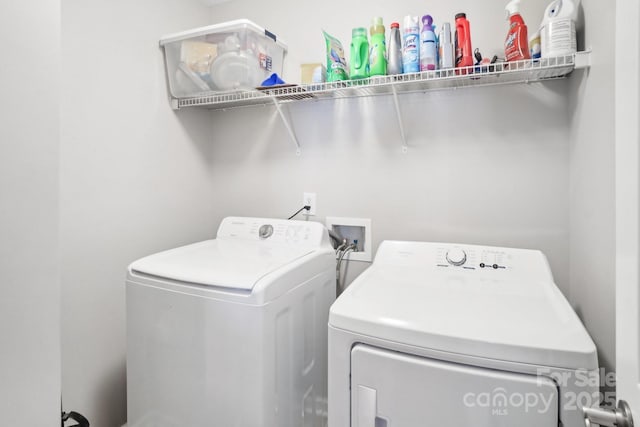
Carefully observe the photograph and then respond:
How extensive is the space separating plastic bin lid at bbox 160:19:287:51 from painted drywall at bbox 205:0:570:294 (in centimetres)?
30

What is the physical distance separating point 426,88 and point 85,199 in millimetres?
1645

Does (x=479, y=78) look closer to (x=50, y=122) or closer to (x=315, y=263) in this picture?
(x=315, y=263)

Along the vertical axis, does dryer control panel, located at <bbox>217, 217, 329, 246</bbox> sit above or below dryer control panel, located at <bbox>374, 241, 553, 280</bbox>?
above

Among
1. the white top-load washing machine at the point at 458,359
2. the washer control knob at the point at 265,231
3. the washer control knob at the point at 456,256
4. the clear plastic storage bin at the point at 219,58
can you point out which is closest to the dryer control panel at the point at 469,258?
the washer control knob at the point at 456,256

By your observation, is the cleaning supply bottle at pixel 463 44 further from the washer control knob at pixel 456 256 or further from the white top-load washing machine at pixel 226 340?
the white top-load washing machine at pixel 226 340

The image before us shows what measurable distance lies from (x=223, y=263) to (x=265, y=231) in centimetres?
47

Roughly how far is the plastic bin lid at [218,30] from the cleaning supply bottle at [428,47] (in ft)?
2.65

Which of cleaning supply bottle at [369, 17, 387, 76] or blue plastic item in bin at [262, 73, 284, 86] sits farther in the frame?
blue plastic item in bin at [262, 73, 284, 86]

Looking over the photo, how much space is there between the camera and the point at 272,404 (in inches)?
47.6

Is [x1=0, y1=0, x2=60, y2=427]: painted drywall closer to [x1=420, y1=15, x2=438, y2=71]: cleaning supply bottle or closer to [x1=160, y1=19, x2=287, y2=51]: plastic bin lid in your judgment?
[x1=160, y1=19, x2=287, y2=51]: plastic bin lid

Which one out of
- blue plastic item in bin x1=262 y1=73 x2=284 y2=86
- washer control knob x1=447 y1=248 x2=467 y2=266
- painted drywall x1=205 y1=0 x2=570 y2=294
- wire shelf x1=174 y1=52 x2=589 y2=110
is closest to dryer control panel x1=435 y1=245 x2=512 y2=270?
washer control knob x1=447 y1=248 x2=467 y2=266

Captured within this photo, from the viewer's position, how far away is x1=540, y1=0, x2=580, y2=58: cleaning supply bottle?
1249 mm

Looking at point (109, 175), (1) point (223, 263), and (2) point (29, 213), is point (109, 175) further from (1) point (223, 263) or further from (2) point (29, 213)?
(2) point (29, 213)

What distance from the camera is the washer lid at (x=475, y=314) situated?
2.77ft
